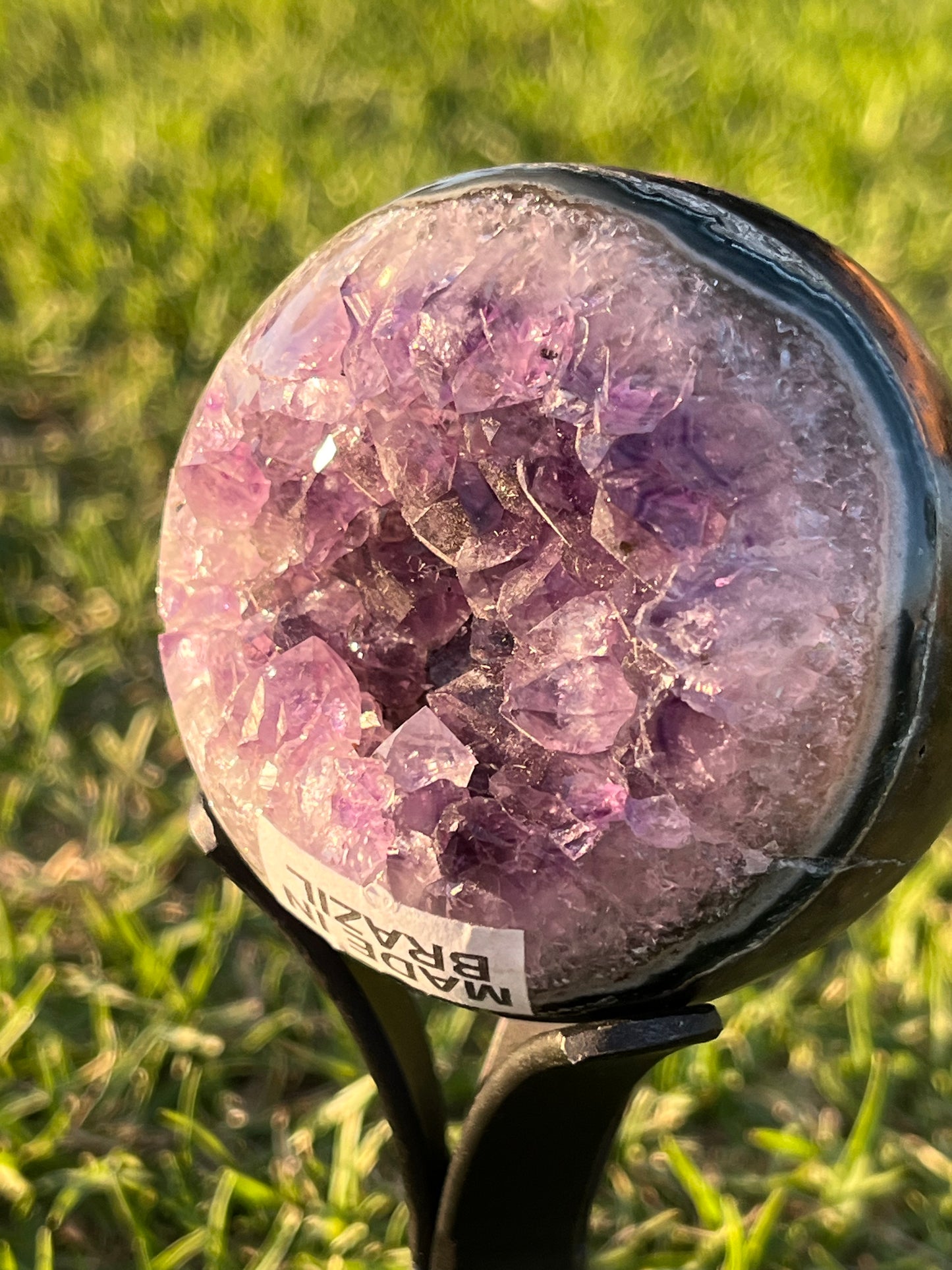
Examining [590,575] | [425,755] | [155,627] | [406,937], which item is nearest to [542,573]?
[590,575]

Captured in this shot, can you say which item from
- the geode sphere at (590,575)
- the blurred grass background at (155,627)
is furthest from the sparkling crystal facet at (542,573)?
the blurred grass background at (155,627)

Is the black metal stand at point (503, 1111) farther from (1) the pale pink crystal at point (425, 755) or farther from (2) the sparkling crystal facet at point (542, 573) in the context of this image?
(1) the pale pink crystal at point (425, 755)

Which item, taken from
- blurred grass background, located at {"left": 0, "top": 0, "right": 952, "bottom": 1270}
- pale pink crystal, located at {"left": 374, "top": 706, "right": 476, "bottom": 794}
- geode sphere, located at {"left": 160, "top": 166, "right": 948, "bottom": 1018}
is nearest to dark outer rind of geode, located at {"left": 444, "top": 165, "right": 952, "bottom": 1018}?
geode sphere, located at {"left": 160, "top": 166, "right": 948, "bottom": 1018}

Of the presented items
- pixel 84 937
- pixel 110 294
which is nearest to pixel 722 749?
pixel 84 937

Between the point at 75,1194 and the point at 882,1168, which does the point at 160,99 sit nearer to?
the point at 75,1194

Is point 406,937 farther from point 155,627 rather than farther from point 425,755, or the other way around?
point 155,627

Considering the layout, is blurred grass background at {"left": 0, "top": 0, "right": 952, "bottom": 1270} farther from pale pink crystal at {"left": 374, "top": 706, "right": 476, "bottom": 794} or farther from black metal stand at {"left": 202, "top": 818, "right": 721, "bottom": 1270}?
pale pink crystal at {"left": 374, "top": 706, "right": 476, "bottom": 794}
